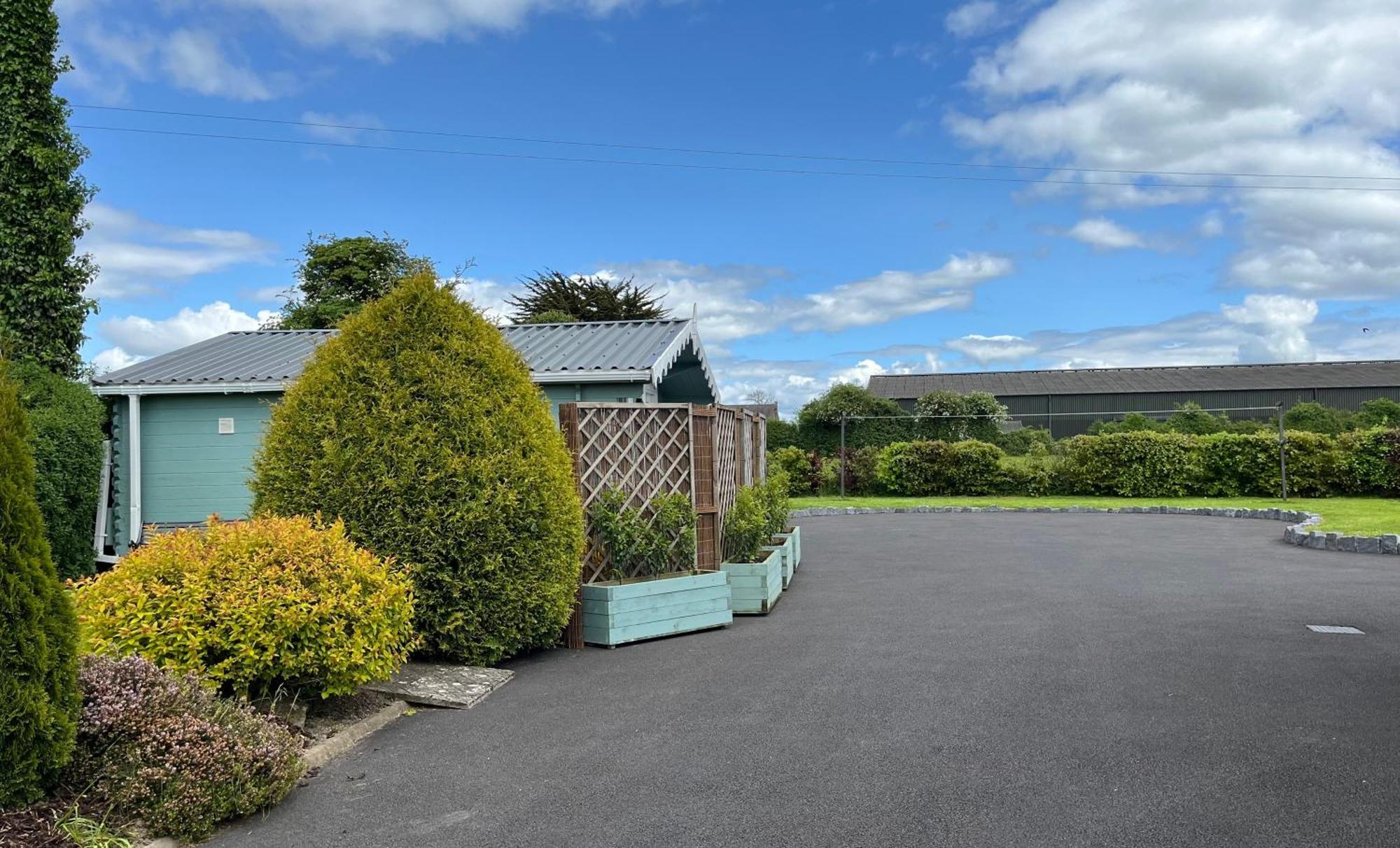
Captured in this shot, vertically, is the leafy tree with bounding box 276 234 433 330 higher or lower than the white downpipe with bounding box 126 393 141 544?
higher

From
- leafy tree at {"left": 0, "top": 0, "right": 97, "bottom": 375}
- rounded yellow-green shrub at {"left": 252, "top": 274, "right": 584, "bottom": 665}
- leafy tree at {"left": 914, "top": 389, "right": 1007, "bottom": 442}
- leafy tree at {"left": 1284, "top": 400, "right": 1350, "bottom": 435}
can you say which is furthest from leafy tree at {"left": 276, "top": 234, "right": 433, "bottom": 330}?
leafy tree at {"left": 1284, "top": 400, "right": 1350, "bottom": 435}

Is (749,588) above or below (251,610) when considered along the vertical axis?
below

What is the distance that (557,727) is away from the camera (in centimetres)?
471

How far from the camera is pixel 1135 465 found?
2019 cm

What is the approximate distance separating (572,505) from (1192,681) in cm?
417

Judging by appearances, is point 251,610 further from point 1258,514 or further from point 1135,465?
point 1135,465

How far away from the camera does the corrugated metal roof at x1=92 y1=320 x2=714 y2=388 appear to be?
38.3ft

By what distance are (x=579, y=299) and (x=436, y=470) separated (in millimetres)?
23104

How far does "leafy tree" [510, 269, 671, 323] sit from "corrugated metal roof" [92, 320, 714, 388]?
13.6 meters

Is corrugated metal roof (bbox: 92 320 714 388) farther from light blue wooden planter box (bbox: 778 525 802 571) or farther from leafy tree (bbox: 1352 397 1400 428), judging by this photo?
leafy tree (bbox: 1352 397 1400 428)

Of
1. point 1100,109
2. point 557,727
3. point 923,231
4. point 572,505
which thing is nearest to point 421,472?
point 572,505

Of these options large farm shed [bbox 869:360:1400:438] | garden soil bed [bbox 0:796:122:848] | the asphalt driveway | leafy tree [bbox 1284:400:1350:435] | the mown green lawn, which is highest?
large farm shed [bbox 869:360:1400:438]

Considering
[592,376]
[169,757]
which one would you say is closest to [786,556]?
[592,376]

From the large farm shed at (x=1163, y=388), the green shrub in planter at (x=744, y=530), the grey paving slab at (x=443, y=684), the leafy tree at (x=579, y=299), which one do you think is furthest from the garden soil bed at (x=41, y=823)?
the large farm shed at (x=1163, y=388)
